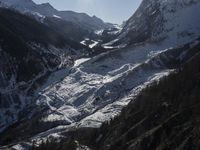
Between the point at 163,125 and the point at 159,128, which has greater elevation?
the point at 163,125

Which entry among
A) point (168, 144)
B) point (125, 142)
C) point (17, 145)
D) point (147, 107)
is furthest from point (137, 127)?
point (17, 145)

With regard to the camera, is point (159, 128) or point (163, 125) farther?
point (163, 125)

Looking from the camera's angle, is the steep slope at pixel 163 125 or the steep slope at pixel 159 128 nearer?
the steep slope at pixel 163 125

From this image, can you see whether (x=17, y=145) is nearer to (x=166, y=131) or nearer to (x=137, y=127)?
(x=137, y=127)

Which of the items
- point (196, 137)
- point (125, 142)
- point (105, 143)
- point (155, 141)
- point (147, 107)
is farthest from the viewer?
point (147, 107)

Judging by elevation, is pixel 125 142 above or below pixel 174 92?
below

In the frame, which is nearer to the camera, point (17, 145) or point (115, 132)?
point (115, 132)

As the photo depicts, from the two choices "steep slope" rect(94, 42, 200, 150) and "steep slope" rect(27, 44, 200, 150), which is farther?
"steep slope" rect(27, 44, 200, 150)

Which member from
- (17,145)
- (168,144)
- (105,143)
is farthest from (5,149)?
(168,144)

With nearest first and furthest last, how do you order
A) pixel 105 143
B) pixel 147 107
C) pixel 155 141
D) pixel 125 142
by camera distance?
pixel 155 141 < pixel 125 142 < pixel 105 143 < pixel 147 107

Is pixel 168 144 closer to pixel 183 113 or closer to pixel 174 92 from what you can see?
pixel 183 113
